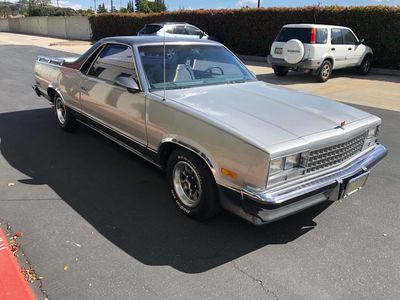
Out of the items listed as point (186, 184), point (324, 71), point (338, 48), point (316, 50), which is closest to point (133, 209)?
point (186, 184)

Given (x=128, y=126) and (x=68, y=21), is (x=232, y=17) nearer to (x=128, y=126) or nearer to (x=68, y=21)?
(x=128, y=126)

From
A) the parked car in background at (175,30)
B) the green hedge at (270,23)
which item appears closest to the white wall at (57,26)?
the green hedge at (270,23)

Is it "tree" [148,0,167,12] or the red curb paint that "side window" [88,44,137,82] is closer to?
the red curb paint

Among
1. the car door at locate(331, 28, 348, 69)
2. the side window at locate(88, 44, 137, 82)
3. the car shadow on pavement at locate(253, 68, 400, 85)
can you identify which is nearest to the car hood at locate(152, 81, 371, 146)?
the side window at locate(88, 44, 137, 82)

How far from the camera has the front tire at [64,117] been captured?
5.97 meters

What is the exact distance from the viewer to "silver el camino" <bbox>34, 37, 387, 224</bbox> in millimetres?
2951

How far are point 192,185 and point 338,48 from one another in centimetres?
1067

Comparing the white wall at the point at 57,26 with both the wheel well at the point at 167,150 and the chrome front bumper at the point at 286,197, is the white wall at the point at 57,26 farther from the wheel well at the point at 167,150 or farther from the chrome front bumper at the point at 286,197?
the chrome front bumper at the point at 286,197

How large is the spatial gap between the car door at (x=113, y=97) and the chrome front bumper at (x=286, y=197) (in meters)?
1.45

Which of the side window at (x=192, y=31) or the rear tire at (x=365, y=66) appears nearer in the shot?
the rear tire at (x=365, y=66)

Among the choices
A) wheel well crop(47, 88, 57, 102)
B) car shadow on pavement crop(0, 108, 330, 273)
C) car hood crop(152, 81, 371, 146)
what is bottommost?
car shadow on pavement crop(0, 108, 330, 273)

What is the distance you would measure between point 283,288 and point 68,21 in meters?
37.7

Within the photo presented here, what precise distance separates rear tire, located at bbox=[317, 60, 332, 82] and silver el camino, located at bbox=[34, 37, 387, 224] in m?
7.99

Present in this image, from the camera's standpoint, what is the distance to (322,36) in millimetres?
12023
